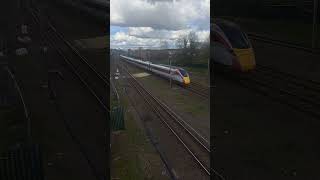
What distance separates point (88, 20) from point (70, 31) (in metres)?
0.36

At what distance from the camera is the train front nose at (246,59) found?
5.49 meters

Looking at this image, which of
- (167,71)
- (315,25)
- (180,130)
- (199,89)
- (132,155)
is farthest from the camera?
(180,130)

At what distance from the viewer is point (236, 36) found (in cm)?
554

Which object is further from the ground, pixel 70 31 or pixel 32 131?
pixel 70 31

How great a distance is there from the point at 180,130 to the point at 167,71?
1122 mm

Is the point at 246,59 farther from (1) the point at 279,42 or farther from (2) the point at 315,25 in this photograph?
(2) the point at 315,25

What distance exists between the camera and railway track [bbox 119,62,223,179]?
5770 mm

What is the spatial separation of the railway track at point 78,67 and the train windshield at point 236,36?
216 cm

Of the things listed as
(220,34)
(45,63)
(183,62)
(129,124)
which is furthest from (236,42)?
(45,63)

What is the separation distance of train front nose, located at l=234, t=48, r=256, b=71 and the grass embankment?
2.04m

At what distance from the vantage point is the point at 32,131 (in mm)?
5367

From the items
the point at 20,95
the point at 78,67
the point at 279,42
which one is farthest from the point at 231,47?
the point at 20,95

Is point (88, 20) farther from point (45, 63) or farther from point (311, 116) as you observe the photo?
point (311, 116)

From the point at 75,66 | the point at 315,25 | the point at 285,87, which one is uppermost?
the point at 315,25
